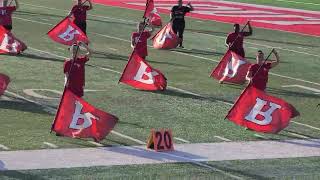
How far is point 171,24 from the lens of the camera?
25.3 metres

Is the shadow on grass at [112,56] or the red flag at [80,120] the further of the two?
the shadow on grass at [112,56]

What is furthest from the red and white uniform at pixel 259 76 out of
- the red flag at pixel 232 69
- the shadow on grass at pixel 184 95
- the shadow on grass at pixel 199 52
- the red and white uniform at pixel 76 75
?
the shadow on grass at pixel 199 52

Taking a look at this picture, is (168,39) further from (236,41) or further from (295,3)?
(295,3)

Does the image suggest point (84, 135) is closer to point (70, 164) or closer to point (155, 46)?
point (70, 164)

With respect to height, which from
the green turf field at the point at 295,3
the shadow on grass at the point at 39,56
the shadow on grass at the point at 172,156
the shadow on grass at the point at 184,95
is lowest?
the shadow on grass at the point at 39,56

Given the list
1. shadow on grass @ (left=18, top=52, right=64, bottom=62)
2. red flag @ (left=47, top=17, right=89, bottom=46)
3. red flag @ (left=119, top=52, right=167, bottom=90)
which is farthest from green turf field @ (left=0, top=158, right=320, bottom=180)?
red flag @ (left=47, top=17, right=89, bottom=46)

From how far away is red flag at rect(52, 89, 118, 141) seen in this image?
1321 cm

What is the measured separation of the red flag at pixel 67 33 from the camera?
23641 millimetres

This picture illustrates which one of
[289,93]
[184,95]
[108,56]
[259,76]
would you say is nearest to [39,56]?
[108,56]

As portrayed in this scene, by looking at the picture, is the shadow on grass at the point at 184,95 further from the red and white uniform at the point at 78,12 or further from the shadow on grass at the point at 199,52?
the red and white uniform at the point at 78,12

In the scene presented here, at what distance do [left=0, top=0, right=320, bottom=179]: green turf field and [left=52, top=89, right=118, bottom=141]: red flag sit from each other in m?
0.18

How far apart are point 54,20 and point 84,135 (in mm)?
19442

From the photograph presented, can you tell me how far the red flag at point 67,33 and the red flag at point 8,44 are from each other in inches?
59.6

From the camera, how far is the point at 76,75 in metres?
14.4
